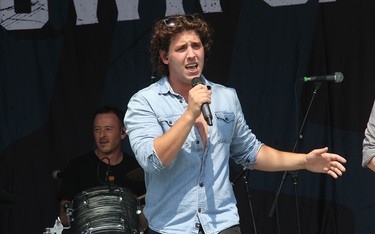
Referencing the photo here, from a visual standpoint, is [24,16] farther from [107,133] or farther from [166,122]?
[166,122]

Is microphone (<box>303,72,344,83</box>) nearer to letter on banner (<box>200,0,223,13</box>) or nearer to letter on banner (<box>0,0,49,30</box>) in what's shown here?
letter on banner (<box>200,0,223,13</box>)

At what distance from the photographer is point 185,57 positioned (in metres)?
3.30

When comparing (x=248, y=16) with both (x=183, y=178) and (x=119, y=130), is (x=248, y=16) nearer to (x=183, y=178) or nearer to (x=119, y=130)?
(x=119, y=130)

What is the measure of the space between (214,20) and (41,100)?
1502 millimetres

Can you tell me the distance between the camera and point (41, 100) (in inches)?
241

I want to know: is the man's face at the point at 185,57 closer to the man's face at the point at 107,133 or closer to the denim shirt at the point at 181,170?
the denim shirt at the point at 181,170

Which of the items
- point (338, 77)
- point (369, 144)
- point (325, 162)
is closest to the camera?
point (325, 162)

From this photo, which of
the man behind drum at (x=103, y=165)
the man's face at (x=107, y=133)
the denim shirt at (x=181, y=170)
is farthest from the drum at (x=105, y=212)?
the denim shirt at (x=181, y=170)

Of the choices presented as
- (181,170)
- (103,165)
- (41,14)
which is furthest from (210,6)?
(181,170)

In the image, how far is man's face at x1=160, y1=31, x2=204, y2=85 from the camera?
329cm

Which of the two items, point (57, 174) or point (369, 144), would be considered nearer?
point (369, 144)

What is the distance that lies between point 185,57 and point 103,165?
2.56 metres

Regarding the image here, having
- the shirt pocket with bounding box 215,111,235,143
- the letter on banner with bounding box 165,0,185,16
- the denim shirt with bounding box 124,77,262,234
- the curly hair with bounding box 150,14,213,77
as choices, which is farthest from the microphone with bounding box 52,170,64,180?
the shirt pocket with bounding box 215,111,235,143

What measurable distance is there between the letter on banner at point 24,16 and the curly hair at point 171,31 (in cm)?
274
